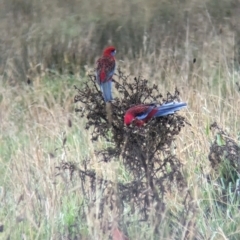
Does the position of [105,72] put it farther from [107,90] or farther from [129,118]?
[129,118]

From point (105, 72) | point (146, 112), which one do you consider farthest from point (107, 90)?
point (146, 112)

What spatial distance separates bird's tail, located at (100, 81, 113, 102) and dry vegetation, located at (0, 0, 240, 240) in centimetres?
6

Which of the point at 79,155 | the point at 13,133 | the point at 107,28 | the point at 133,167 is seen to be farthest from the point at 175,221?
the point at 107,28

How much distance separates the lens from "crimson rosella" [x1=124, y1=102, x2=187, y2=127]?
420 cm

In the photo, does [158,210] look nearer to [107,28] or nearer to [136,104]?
[136,104]

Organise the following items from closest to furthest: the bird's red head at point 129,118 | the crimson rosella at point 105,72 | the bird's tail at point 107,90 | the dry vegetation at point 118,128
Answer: the bird's red head at point 129,118, the dry vegetation at point 118,128, the bird's tail at point 107,90, the crimson rosella at point 105,72

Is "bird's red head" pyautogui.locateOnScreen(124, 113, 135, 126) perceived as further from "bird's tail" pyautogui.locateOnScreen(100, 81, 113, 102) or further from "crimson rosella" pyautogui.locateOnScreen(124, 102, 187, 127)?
"bird's tail" pyautogui.locateOnScreen(100, 81, 113, 102)

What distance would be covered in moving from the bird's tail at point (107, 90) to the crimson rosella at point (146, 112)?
23 centimetres

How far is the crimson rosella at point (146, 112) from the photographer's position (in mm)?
4203

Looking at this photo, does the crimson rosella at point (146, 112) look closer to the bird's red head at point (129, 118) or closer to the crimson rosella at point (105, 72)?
the bird's red head at point (129, 118)

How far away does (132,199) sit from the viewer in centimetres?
450

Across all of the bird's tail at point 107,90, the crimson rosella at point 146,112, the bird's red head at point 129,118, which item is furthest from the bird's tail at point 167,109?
the bird's tail at point 107,90

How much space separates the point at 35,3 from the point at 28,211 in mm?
6018

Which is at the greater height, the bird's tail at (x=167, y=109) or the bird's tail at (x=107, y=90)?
the bird's tail at (x=107, y=90)
